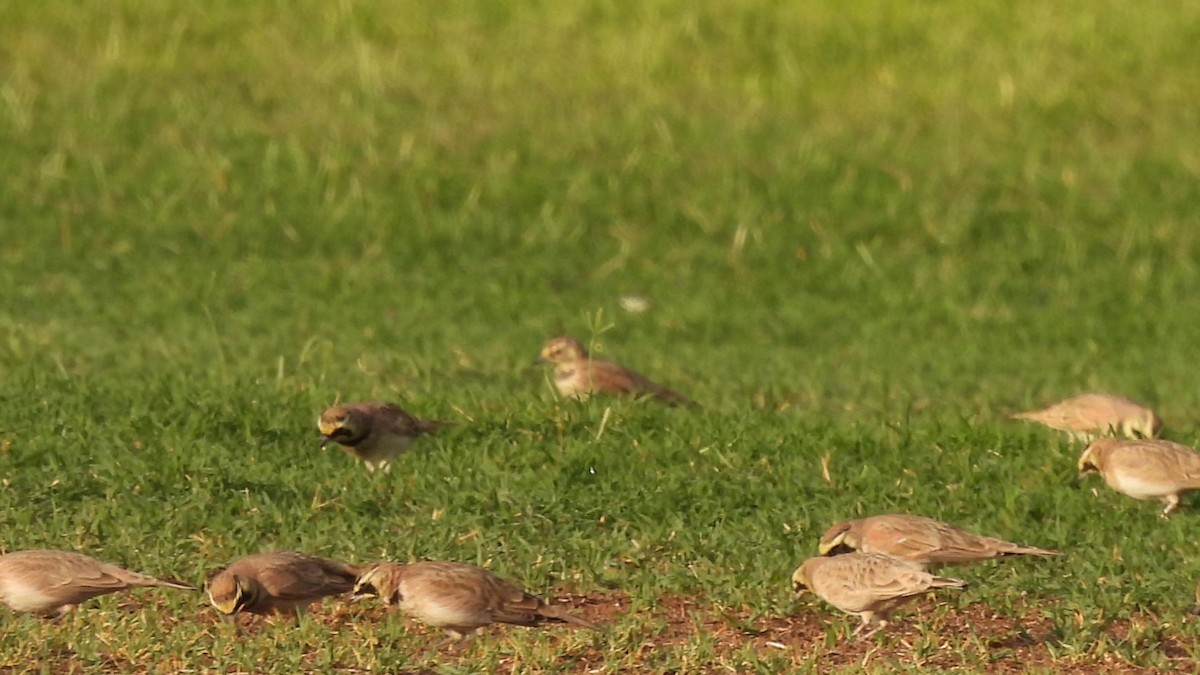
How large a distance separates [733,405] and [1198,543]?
2758 millimetres

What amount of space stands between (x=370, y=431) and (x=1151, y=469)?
2.91 m

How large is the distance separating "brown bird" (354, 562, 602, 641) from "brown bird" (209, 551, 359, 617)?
4.6 inches

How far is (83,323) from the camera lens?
11.7 m

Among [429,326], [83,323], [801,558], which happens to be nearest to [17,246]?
[83,323]

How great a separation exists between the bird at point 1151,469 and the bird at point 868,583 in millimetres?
1673

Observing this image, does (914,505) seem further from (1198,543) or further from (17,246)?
(17,246)

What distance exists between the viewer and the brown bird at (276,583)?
661 cm

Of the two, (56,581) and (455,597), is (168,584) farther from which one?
(455,597)

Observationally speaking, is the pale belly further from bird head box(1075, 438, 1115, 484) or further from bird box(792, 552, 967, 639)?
bird head box(1075, 438, 1115, 484)

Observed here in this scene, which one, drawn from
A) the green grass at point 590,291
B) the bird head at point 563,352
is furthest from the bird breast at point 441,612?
the bird head at point 563,352

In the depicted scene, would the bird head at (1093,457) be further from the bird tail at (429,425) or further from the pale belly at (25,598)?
the pale belly at (25,598)

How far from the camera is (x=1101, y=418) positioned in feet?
31.1

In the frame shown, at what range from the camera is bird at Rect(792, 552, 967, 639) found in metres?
6.62

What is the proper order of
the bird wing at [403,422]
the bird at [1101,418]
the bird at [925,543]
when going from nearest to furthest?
the bird at [925,543], the bird wing at [403,422], the bird at [1101,418]
